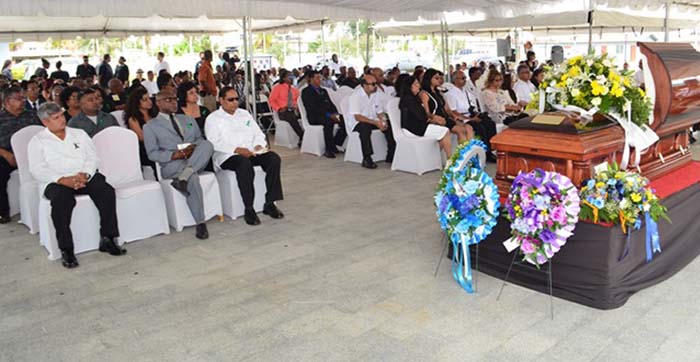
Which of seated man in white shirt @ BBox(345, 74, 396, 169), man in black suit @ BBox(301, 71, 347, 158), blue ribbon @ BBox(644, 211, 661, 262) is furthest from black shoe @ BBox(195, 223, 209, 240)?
man in black suit @ BBox(301, 71, 347, 158)

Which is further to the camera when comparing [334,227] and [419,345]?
[334,227]

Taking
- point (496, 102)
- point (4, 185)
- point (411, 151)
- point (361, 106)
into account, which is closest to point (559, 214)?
point (411, 151)

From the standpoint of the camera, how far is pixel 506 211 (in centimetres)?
346

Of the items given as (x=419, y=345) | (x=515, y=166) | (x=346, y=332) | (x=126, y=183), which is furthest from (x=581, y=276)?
(x=126, y=183)

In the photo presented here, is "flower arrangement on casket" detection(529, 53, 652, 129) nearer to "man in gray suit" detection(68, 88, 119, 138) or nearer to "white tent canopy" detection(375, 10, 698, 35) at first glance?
"man in gray suit" detection(68, 88, 119, 138)

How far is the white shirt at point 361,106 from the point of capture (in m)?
7.88

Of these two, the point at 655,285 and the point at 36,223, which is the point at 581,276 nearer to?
the point at 655,285

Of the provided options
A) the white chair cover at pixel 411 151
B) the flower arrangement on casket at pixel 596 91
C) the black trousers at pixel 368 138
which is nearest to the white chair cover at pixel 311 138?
the black trousers at pixel 368 138

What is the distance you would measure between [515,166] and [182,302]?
222 centimetres

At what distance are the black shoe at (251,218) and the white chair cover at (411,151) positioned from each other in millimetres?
2482

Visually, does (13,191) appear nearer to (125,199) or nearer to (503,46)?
(125,199)

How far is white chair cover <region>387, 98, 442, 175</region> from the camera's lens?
712 centimetres

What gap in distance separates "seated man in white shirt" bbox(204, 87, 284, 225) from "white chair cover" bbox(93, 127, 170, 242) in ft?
2.19

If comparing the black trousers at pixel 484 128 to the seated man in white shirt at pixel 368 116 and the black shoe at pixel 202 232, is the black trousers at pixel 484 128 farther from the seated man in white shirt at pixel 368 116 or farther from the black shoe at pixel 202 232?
the black shoe at pixel 202 232
